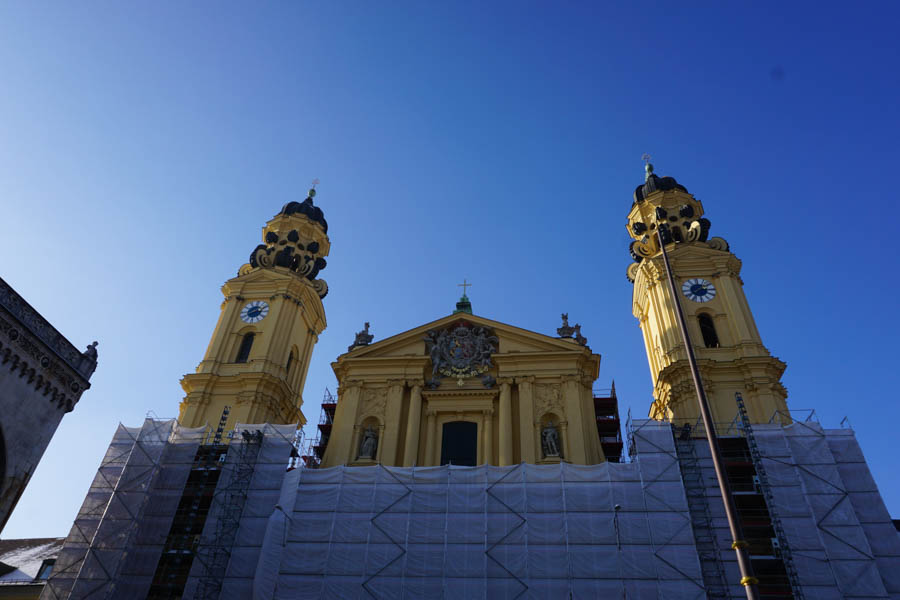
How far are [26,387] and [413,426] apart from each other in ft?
44.6

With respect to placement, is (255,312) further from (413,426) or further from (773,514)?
(773,514)

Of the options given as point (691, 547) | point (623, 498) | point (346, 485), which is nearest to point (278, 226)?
point (346, 485)

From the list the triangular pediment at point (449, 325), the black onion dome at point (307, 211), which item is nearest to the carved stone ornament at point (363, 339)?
the triangular pediment at point (449, 325)

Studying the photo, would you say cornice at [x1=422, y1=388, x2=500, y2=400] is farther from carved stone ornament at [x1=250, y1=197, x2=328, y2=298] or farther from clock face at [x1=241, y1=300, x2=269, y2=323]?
carved stone ornament at [x1=250, y1=197, x2=328, y2=298]

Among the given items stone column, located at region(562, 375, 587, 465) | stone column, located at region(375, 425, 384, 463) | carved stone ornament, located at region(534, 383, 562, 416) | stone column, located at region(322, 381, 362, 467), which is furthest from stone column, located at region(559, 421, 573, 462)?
stone column, located at region(322, 381, 362, 467)

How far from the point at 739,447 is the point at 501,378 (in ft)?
30.9

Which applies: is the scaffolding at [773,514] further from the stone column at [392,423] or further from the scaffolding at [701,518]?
the stone column at [392,423]

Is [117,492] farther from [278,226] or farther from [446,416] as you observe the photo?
[278,226]

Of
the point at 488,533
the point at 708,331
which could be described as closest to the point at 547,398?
the point at 488,533

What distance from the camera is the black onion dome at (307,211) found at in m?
40.0

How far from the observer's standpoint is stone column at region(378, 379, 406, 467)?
2617cm

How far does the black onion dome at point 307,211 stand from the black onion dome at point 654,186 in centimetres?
1900

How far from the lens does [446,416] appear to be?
2773 centimetres

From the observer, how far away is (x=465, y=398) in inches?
1094
